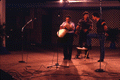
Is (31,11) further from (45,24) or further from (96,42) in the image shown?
(96,42)

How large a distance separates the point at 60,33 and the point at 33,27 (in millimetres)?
8511

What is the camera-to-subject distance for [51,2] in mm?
13453

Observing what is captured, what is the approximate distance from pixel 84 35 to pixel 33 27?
25.9 feet

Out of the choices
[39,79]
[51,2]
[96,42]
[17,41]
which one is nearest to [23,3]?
[51,2]

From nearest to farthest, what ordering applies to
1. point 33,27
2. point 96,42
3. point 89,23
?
point 89,23, point 96,42, point 33,27

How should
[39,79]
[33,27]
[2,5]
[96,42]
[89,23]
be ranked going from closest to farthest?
[39,79], [89,23], [2,5], [96,42], [33,27]

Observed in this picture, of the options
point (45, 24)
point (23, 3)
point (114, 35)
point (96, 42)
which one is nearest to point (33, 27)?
point (45, 24)

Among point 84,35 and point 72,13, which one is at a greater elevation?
point 72,13

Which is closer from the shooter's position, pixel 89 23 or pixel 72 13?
pixel 89 23

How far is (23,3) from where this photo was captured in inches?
533

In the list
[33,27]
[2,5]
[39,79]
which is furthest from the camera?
[33,27]

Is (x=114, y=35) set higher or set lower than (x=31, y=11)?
lower

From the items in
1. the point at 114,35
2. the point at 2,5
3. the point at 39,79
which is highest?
the point at 2,5

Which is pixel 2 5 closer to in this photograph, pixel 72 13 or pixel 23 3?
pixel 23 3
